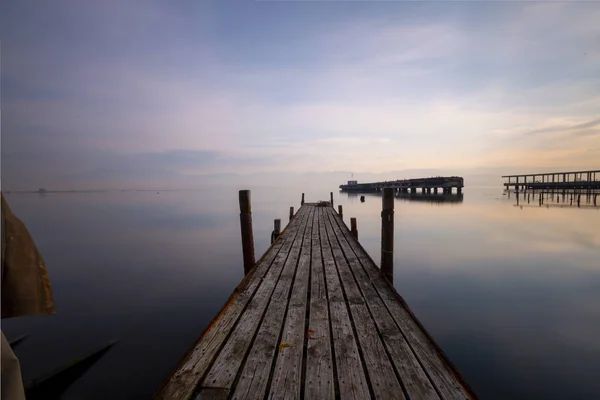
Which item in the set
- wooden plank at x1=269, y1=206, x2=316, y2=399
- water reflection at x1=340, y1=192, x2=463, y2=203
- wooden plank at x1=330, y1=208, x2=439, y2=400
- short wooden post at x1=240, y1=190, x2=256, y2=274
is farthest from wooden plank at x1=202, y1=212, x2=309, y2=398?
water reflection at x1=340, y1=192, x2=463, y2=203

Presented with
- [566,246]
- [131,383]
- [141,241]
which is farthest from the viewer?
[141,241]

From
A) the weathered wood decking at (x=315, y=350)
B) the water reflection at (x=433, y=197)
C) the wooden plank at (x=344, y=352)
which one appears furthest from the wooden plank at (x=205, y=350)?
the water reflection at (x=433, y=197)

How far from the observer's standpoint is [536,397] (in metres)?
5.30

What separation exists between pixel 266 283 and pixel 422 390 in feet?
11.2

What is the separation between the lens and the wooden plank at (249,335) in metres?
2.67

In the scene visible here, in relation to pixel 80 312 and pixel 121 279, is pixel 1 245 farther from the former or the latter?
pixel 121 279

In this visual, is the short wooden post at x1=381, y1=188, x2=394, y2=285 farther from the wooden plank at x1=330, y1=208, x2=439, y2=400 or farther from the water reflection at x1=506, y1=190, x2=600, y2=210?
the water reflection at x1=506, y1=190, x2=600, y2=210

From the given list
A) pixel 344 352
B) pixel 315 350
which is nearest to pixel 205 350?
pixel 315 350

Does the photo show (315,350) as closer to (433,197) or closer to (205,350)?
Result: (205,350)

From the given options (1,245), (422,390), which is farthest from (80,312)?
(422,390)

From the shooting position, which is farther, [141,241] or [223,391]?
[141,241]

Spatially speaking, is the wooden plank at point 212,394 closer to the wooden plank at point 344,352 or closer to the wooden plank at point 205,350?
the wooden plank at point 205,350

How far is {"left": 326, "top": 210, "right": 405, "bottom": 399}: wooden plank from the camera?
2.50 m

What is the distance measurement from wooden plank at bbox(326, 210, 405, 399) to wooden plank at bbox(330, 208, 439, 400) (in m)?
0.07
